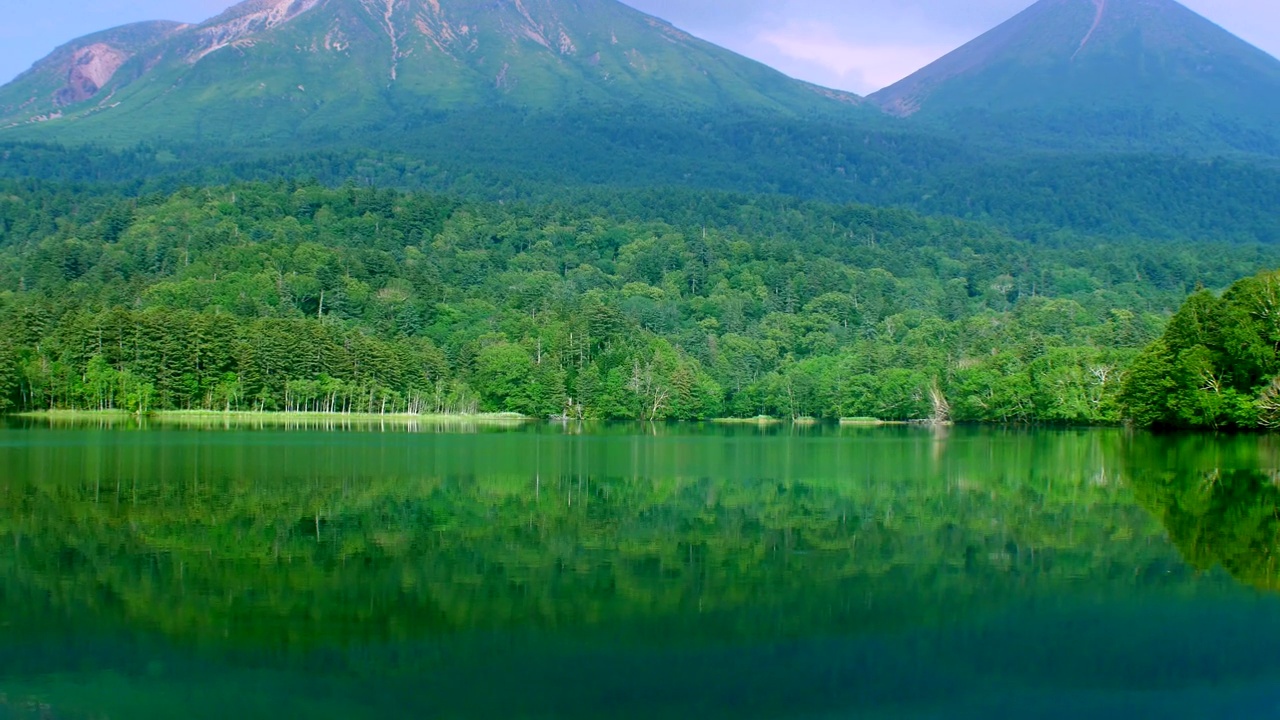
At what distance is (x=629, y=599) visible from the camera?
1642 cm

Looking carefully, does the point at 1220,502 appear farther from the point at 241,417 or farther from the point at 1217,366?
the point at 241,417

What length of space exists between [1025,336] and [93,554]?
96185 mm

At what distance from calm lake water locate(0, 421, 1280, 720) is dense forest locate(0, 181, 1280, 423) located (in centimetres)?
4314

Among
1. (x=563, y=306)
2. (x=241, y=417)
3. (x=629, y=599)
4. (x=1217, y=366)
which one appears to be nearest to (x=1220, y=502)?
(x=629, y=599)

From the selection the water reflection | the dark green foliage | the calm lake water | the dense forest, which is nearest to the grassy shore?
the dense forest

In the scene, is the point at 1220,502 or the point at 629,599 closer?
the point at 629,599

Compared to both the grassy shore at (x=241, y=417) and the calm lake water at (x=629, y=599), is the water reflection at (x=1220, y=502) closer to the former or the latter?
the calm lake water at (x=629, y=599)

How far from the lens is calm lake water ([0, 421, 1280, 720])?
1251 centimetres

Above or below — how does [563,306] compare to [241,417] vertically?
above

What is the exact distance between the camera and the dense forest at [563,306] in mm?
84375

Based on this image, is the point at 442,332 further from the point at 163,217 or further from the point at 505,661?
the point at 505,661

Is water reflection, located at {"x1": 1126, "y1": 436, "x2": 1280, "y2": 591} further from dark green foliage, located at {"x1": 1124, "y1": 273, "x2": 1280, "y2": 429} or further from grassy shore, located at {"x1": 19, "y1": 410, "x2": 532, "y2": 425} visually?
grassy shore, located at {"x1": 19, "y1": 410, "x2": 532, "y2": 425}

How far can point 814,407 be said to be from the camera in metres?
110

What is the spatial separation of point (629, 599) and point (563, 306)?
107m
